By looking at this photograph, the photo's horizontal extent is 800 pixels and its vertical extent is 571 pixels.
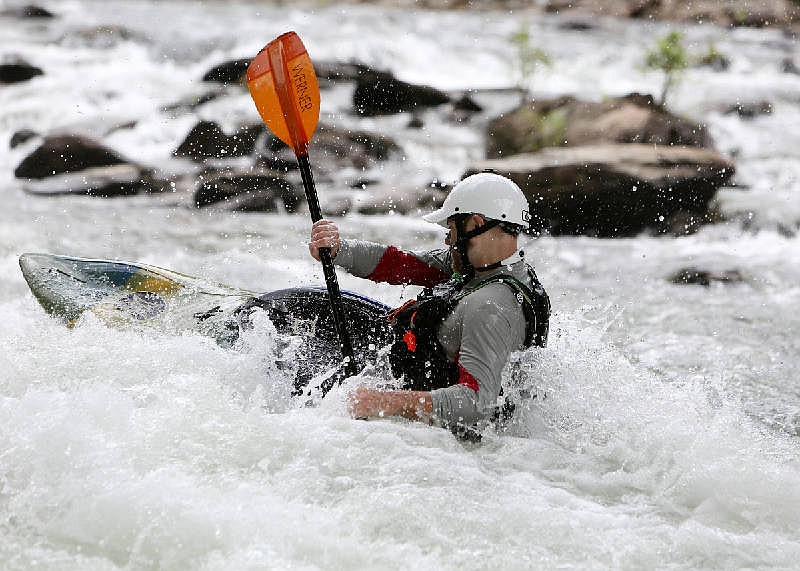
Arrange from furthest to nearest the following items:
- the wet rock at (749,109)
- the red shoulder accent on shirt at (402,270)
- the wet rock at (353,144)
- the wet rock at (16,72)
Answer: the wet rock at (16,72) → the wet rock at (749,109) → the wet rock at (353,144) → the red shoulder accent on shirt at (402,270)

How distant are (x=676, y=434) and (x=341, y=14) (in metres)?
14.2

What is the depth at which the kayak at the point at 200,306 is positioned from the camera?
3893 mm

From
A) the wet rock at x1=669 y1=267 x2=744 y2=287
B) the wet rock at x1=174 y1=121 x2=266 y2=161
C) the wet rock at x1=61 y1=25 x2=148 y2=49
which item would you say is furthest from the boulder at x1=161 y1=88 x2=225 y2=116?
the wet rock at x1=669 y1=267 x2=744 y2=287

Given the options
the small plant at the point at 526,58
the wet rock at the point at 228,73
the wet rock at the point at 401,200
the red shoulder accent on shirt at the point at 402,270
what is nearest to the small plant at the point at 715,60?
the small plant at the point at 526,58

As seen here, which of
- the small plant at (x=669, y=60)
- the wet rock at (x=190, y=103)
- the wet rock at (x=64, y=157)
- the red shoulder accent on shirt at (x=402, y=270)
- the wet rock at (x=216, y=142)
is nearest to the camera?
the red shoulder accent on shirt at (x=402, y=270)

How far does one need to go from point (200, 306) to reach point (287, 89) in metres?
1.24

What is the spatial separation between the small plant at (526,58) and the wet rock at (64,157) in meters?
5.54

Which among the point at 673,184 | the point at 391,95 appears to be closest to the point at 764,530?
the point at 673,184

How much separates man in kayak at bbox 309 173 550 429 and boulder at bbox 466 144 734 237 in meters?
5.54

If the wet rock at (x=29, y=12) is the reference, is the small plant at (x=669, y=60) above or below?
below

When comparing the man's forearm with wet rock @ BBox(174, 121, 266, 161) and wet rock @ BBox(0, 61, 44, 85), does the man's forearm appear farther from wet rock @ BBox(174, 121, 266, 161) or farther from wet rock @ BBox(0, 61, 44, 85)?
wet rock @ BBox(0, 61, 44, 85)

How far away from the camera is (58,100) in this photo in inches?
491

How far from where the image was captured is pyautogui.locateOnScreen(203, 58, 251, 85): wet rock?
12.8 meters

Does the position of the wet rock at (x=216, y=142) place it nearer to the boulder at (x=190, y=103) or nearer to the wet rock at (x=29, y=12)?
the boulder at (x=190, y=103)
